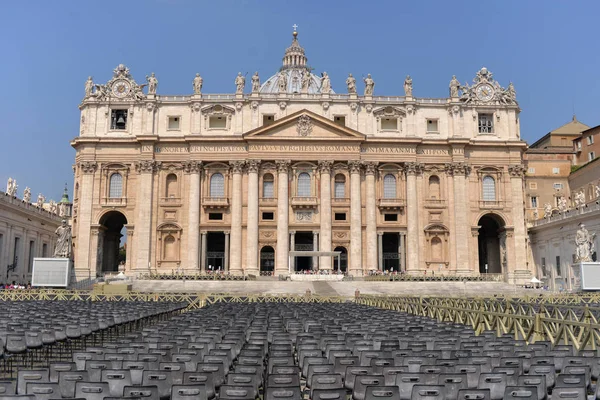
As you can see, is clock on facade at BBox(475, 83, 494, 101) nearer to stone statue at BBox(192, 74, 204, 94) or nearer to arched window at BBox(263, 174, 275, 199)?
arched window at BBox(263, 174, 275, 199)

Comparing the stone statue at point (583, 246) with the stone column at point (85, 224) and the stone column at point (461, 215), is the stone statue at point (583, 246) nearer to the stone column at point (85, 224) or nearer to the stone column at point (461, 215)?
the stone column at point (461, 215)

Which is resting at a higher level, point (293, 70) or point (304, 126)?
point (293, 70)

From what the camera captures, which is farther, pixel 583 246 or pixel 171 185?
pixel 171 185

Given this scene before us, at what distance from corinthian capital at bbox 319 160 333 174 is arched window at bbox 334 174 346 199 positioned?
193cm

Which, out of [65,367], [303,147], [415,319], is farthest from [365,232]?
[65,367]

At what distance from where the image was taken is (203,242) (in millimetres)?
70312

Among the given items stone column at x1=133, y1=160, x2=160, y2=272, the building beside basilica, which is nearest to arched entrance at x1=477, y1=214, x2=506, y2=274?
the building beside basilica

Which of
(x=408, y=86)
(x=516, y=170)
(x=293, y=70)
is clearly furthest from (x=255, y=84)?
(x=293, y=70)

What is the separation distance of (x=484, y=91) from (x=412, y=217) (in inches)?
783

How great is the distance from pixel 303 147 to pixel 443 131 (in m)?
18.2

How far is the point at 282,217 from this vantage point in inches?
2726

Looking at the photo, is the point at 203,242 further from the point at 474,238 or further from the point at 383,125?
the point at 474,238

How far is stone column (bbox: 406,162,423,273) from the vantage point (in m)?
69.1

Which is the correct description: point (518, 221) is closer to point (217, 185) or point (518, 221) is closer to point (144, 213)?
point (217, 185)
